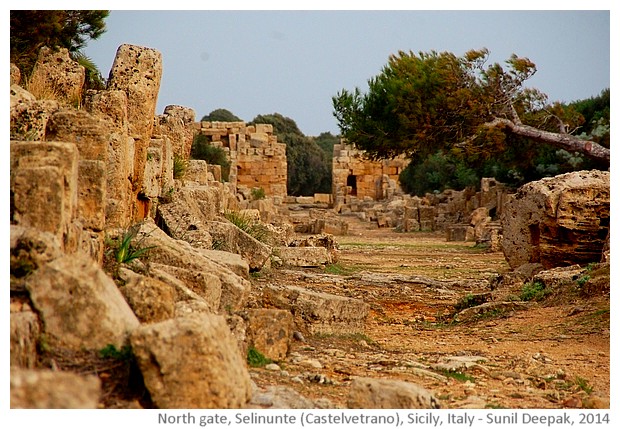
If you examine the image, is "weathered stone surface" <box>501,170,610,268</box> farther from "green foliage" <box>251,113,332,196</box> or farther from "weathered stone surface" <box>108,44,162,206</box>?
"green foliage" <box>251,113,332,196</box>

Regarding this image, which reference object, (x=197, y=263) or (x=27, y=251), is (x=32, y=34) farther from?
(x=27, y=251)

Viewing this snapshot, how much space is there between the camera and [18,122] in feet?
24.6

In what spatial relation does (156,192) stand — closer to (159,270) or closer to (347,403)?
(159,270)

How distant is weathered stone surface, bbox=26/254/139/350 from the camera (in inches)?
211

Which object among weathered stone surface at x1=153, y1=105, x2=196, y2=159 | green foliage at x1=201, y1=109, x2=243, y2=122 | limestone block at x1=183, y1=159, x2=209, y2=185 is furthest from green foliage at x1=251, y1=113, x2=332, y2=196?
weathered stone surface at x1=153, y1=105, x2=196, y2=159

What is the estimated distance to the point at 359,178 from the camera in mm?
47031

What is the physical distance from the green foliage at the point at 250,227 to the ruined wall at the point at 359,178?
29517 millimetres

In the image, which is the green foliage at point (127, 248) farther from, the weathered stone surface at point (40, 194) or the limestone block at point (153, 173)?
the limestone block at point (153, 173)

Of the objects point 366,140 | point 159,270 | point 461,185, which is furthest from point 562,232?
point 461,185

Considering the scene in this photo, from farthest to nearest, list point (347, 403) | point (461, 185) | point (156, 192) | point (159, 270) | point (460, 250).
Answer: point (461, 185) → point (460, 250) → point (156, 192) → point (159, 270) → point (347, 403)

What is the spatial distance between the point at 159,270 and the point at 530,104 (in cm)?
1776

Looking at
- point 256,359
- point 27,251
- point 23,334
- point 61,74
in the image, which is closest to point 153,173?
point 61,74
